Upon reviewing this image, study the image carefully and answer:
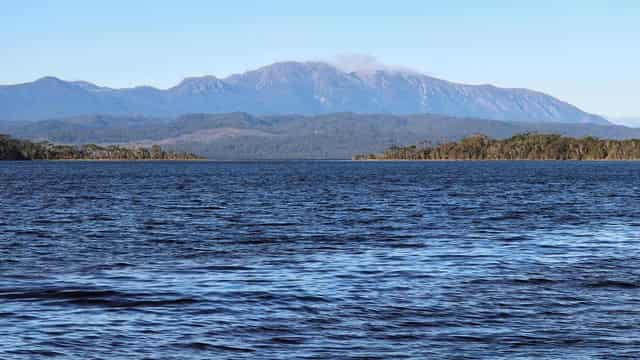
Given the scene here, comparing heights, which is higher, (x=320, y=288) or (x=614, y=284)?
(x=614, y=284)

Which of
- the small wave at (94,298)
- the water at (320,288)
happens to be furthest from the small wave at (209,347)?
the small wave at (94,298)

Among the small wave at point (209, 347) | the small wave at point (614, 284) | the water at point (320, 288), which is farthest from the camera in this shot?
the small wave at point (614, 284)

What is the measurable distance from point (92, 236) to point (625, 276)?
29.8 metres

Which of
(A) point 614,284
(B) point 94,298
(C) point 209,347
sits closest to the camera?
(C) point 209,347

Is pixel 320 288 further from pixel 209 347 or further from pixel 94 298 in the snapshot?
pixel 209 347

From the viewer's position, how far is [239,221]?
237ft

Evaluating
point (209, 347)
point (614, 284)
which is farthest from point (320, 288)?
point (209, 347)

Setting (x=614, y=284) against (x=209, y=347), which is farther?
(x=614, y=284)

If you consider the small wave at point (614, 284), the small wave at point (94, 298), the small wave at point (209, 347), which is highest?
the small wave at point (614, 284)

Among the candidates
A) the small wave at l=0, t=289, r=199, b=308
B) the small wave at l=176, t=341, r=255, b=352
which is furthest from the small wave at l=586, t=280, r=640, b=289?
the small wave at l=176, t=341, r=255, b=352

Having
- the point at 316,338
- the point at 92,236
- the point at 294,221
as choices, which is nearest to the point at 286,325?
the point at 316,338

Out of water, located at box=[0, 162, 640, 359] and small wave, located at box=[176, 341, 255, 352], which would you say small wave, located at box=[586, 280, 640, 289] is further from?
small wave, located at box=[176, 341, 255, 352]

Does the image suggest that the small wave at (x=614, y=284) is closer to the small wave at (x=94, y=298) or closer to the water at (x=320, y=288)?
the water at (x=320, y=288)

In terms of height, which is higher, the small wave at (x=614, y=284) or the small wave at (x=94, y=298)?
the small wave at (x=614, y=284)
